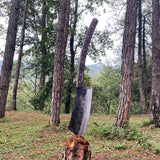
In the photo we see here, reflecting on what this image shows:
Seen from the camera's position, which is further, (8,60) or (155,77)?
Result: (8,60)

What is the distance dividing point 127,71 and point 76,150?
408 cm

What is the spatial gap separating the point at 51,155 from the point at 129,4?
227 inches

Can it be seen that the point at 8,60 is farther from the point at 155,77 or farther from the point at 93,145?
the point at 155,77

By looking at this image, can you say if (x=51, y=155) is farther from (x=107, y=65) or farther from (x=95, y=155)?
(x=107, y=65)

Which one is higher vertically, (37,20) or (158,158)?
(37,20)

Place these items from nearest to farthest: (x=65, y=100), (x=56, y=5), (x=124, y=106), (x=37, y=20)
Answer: (x=124, y=106) → (x=56, y=5) → (x=65, y=100) → (x=37, y=20)

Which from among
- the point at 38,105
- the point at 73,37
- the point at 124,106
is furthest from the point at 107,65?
the point at 124,106

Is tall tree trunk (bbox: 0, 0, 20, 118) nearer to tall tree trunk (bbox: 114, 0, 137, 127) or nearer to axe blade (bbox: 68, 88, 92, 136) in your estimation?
tall tree trunk (bbox: 114, 0, 137, 127)

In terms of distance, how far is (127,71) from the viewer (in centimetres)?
→ 598

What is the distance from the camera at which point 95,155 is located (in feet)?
13.2

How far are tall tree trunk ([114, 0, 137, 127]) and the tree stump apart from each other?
3.52m

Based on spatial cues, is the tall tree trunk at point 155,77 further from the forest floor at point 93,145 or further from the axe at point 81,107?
the axe at point 81,107

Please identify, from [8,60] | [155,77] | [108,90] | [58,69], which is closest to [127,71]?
[155,77]

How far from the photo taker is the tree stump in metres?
2.54
